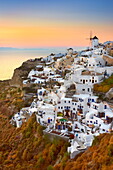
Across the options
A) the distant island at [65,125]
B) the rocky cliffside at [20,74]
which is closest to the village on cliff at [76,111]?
the distant island at [65,125]

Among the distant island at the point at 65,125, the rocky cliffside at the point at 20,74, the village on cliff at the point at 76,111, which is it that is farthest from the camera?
A: the rocky cliffside at the point at 20,74

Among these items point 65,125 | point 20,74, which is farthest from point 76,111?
point 20,74

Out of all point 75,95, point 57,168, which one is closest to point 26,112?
point 75,95

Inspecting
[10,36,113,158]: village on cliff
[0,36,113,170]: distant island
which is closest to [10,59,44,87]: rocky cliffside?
[0,36,113,170]: distant island

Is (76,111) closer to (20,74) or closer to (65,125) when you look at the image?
(65,125)

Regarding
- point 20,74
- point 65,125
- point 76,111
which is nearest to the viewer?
point 65,125

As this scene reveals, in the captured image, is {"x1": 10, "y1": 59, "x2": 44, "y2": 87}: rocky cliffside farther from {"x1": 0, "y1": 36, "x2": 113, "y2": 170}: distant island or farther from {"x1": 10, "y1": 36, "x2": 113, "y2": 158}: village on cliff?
{"x1": 10, "y1": 36, "x2": 113, "y2": 158}: village on cliff

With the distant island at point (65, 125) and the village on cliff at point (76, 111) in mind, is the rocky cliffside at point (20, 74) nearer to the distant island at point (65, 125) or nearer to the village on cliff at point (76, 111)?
the distant island at point (65, 125)

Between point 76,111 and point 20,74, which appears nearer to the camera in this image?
point 76,111

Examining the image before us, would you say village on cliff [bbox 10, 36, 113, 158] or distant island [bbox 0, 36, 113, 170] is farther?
village on cliff [bbox 10, 36, 113, 158]

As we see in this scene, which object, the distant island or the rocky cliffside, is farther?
the rocky cliffside

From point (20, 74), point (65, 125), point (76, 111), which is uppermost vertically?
point (20, 74)

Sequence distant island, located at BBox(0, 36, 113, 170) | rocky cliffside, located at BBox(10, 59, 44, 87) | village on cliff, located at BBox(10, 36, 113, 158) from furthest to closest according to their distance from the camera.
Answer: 1. rocky cliffside, located at BBox(10, 59, 44, 87)
2. village on cliff, located at BBox(10, 36, 113, 158)
3. distant island, located at BBox(0, 36, 113, 170)

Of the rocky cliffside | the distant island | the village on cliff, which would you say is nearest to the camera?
the distant island
